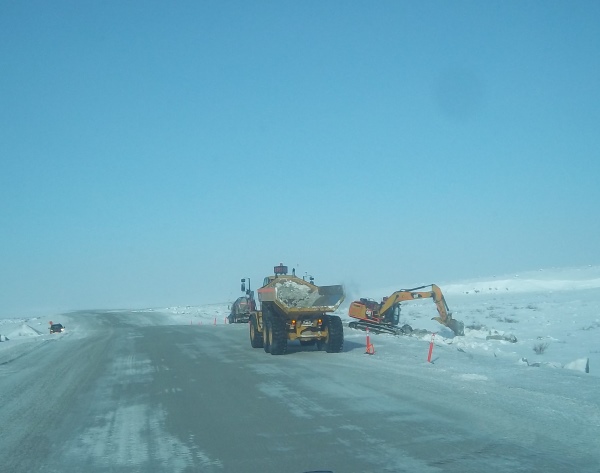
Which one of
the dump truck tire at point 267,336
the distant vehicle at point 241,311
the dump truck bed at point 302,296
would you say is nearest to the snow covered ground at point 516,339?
the dump truck bed at point 302,296

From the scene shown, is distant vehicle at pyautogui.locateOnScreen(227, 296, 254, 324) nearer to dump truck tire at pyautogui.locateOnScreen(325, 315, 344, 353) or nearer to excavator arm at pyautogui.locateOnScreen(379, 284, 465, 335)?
excavator arm at pyautogui.locateOnScreen(379, 284, 465, 335)

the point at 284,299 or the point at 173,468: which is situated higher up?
the point at 284,299

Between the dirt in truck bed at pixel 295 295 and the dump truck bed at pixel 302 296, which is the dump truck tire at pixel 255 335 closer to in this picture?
the dump truck bed at pixel 302 296

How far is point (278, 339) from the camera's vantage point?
74.3 feet

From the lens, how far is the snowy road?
884cm

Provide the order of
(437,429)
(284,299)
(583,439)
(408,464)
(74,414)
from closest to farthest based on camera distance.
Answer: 1. (408,464)
2. (583,439)
3. (437,429)
4. (74,414)
5. (284,299)

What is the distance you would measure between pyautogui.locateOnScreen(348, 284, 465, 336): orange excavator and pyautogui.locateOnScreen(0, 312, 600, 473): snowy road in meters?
9.68

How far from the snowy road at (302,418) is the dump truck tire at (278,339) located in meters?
2.08

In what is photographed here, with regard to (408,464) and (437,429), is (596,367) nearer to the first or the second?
(437,429)

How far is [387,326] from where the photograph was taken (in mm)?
31891

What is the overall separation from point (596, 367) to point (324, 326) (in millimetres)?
8919

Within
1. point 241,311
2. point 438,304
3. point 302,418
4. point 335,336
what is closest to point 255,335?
point 335,336

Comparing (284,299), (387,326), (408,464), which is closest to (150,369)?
(284,299)

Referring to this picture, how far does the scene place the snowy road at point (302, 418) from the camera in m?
8.84
